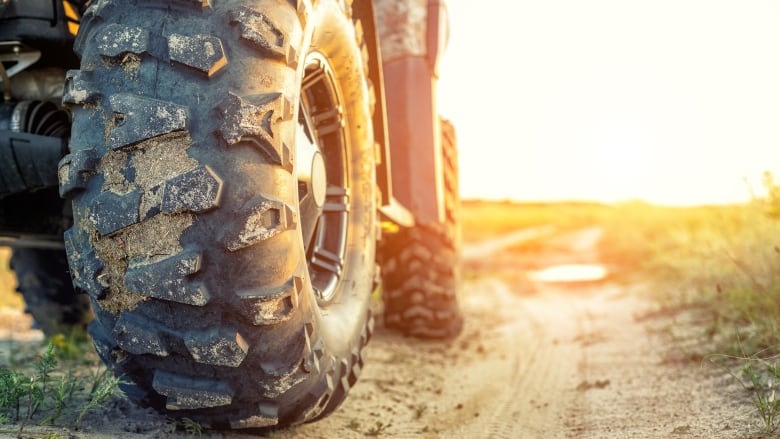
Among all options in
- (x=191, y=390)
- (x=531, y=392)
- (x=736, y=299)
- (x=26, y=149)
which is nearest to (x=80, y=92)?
(x=26, y=149)

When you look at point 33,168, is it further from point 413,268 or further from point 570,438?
point 413,268

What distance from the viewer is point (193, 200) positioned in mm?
1488

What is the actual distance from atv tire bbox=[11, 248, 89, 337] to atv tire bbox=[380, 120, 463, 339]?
5.88ft

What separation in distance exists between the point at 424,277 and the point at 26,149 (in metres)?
2.66

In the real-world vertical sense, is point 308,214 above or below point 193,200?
below

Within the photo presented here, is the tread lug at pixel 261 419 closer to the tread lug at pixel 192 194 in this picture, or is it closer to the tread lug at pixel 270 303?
the tread lug at pixel 270 303

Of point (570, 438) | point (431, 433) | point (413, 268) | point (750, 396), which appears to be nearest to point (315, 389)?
point (431, 433)

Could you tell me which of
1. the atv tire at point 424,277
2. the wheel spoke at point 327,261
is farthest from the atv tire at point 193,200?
the atv tire at point 424,277

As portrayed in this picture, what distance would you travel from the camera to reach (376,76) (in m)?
2.71

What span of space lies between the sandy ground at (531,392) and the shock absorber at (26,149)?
74 cm

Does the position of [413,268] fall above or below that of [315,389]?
below

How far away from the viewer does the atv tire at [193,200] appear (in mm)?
1509

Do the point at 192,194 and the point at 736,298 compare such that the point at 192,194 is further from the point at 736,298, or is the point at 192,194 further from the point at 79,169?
the point at 736,298

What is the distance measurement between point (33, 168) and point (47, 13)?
464 mm
